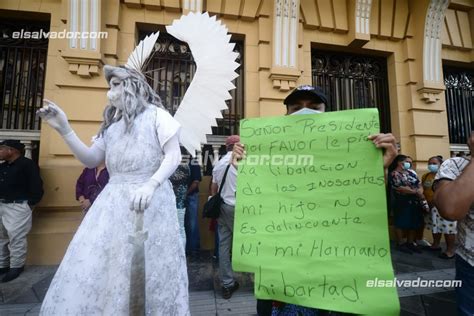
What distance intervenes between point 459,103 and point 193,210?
21.4 feet

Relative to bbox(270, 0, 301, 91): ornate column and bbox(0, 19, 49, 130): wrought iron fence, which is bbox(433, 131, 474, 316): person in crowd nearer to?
bbox(270, 0, 301, 91): ornate column

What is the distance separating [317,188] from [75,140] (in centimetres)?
152

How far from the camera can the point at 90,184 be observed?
3.90 meters

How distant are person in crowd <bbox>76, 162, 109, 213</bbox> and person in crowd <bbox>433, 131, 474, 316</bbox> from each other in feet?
12.3

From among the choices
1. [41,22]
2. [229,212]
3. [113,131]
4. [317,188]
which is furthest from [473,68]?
[41,22]

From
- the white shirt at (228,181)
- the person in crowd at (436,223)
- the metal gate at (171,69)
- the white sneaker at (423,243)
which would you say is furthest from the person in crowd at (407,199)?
the white shirt at (228,181)

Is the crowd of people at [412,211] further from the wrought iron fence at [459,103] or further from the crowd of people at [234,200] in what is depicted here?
the wrought iron fence at [459,103]

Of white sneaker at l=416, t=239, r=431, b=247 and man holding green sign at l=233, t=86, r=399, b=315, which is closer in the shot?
man holding green sign at l=233, t=86, r=399, b=315

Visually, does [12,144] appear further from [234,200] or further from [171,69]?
[234,200]

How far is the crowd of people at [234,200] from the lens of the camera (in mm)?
1397

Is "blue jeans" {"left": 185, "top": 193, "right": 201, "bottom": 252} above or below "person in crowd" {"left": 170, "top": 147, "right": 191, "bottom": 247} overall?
below

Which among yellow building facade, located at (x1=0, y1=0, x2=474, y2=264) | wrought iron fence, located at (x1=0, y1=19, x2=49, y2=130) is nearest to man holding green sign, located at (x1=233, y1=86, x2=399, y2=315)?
yellow building facade, located at (x1=0, y1=0, x2=474, y2=264)

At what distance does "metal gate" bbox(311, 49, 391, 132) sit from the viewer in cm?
569

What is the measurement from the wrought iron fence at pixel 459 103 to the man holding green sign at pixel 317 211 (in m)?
6.45
